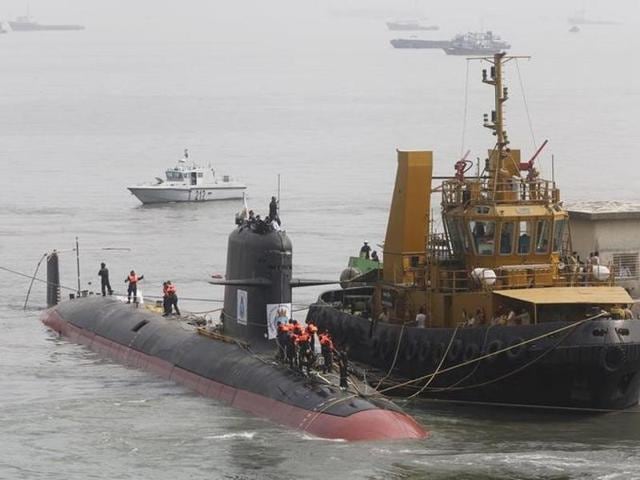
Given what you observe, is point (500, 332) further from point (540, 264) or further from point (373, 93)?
point (373, 93)

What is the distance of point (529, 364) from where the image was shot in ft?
111

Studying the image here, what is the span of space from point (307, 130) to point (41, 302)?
77.1 m

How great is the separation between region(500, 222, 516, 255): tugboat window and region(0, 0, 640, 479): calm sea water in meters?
4.24

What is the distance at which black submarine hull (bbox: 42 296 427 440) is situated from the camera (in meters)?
31.0

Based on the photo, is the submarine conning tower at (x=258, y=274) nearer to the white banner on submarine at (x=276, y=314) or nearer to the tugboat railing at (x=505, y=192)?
the white banner on submarine at (x=276, y=314)

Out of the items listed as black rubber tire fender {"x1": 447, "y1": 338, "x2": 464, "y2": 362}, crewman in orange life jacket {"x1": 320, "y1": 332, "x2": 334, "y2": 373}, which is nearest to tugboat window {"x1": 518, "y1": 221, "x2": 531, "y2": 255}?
black rubber tire fender {"x1": 447, "y1": 338, "x2": 464, "y2": 362}

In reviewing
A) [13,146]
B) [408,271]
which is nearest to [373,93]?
[13,146]

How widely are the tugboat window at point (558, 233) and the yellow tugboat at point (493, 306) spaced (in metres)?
0.04

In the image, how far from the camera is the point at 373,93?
602ft

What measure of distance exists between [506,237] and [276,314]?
19.3 feet

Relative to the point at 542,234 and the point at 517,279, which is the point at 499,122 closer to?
the point at 542,234

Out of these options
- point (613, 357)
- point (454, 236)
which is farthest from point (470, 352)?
point (454, 236)

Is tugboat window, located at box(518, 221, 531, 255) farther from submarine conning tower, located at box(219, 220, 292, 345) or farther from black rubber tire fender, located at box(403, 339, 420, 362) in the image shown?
submarine conning tower, located at box(219, 220, 292, 345)

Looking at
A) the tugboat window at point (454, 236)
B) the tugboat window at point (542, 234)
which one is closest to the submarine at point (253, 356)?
the tugboat window at point (454, 236)
